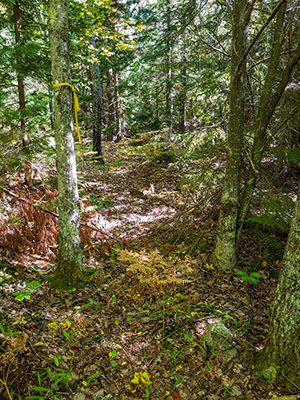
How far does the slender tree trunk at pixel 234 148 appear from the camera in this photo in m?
3.70

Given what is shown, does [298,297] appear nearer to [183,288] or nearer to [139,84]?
[183,288]

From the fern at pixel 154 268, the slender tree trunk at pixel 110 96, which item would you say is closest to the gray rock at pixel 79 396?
the fern at pixel 154 268

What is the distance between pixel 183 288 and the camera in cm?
437

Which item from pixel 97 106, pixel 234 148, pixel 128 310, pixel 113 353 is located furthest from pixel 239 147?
pixel 97 106

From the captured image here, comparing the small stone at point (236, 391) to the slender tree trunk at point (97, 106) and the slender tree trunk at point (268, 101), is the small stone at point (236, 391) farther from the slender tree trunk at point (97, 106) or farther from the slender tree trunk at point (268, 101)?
the slender tree trunk at point (97, 106)

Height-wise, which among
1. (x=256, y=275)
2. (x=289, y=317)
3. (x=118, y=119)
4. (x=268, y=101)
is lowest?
(x=256, y=275)

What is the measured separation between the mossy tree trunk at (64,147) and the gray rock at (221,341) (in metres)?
2.45

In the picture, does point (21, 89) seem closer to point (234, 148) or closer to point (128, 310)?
point (234, 148)

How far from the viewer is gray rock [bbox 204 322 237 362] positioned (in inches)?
123

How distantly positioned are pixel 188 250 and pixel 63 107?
356 centimetres

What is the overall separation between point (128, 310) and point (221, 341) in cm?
155

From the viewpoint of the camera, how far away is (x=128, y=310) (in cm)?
408

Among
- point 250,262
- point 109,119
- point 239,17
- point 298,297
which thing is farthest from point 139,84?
point 298,297

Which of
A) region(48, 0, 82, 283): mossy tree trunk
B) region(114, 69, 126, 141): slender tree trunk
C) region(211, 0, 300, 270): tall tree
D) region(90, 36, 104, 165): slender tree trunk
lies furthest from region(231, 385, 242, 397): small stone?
region(114, 69, 126, 141): slender tree trunk
